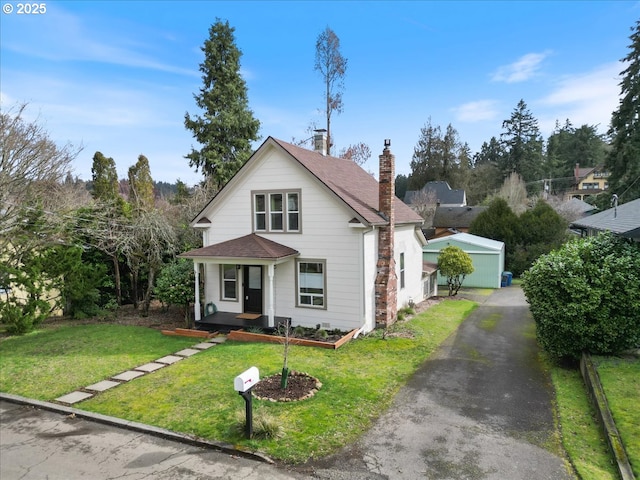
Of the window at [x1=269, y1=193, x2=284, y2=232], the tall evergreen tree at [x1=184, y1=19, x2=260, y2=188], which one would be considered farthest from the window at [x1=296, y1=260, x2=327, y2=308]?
the tall evergreen tree at [x1=184, y1=19, x2=260, y2=188]

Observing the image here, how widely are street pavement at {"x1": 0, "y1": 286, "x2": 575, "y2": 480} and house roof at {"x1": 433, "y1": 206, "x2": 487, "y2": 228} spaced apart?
35766mm

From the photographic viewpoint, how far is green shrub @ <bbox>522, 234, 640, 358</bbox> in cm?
963

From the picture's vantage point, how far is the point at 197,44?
1087 inches

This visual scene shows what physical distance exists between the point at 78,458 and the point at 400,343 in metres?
9.22

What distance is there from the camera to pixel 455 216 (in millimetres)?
44688

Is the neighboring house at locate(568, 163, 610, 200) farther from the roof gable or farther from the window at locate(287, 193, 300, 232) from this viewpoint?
the window at locate(287, 193, 300, 232)

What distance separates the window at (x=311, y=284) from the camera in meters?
14.2

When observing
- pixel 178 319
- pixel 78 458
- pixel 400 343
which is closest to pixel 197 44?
pixel 178 319

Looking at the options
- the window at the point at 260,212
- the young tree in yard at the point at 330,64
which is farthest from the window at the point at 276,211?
the young tree in yard at the point at 330,64

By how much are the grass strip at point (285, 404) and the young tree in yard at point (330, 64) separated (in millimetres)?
22191

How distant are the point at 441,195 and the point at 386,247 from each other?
44613 mm

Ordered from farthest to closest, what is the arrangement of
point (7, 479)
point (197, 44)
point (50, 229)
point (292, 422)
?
point (197, 44) → point (50, 229) → point (292, 422) → point (7, 479)

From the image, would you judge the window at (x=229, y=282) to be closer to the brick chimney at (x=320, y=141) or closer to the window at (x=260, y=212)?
the window at (x=260, y=212)

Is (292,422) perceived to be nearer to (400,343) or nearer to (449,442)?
(449,442)
